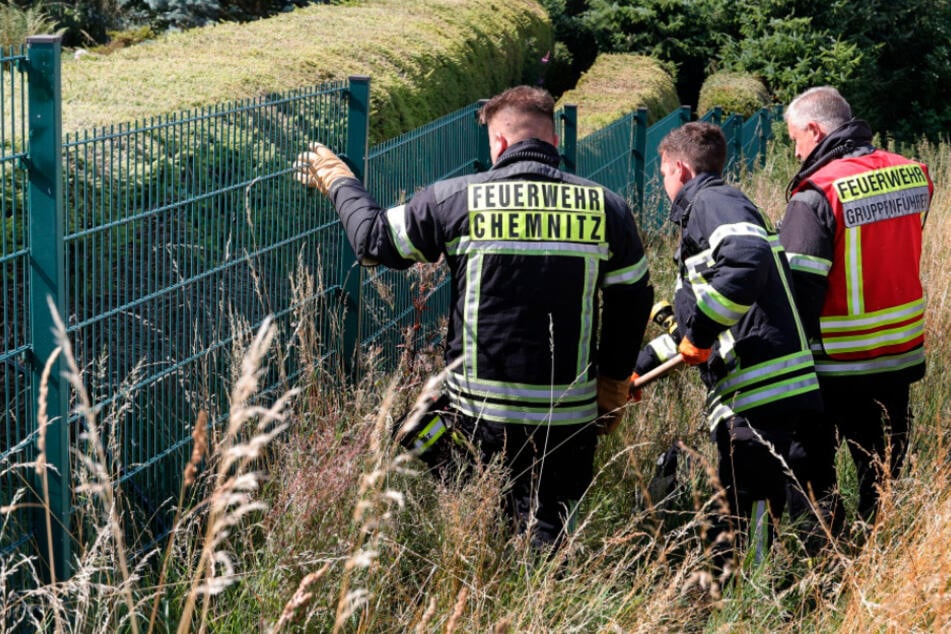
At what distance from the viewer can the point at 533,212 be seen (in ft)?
12.5

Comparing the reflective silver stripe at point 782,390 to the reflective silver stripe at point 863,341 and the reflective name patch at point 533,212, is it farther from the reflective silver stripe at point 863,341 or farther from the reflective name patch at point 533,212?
the reflective name patch at point 533,212

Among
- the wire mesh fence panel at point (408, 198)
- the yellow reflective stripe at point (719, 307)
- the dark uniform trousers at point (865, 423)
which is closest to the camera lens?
the yellow reflective stripe at point (719, 307)

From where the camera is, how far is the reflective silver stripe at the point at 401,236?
3869 millimetres

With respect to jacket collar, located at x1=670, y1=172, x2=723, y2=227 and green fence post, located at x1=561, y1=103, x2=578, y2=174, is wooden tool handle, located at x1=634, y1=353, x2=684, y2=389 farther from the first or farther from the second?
green fence post, located at x1=561, y1=103, x2=578, y2=174

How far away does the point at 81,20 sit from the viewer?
19.8 meters

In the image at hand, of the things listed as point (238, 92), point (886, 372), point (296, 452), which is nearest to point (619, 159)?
point (238, 92)

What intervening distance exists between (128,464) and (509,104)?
68.9 inches

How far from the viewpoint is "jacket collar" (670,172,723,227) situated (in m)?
4.42

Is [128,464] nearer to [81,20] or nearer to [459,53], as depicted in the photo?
[459,53]

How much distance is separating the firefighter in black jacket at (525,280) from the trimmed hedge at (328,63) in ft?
9.81

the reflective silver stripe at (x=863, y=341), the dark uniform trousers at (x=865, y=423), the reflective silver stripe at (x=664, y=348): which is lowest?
the dark uniform trousers at (x=865, y=423)

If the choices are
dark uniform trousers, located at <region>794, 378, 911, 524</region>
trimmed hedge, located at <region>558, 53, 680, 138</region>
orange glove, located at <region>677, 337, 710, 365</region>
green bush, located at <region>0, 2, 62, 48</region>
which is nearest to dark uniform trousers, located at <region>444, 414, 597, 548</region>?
orange glove, located at <region>677, 337, 710, 365</region>

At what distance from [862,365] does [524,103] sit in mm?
1946

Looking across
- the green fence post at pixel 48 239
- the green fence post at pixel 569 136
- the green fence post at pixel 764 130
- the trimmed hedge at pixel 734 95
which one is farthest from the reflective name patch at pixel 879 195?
the trimmed hedge at pixel 734 95
